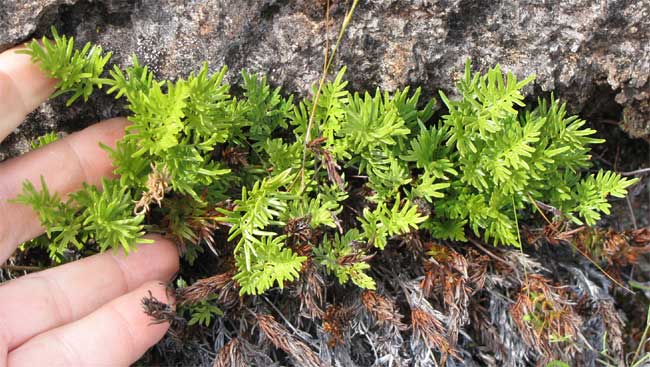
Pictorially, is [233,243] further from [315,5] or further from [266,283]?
[315,5]

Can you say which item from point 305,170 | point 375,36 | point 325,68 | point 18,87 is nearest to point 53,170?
point 18,87

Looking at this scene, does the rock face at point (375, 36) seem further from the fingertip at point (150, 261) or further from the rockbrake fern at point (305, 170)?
the fingertip at point (150, 261)

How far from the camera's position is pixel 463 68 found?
2.87 m

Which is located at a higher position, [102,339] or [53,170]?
[53,170]

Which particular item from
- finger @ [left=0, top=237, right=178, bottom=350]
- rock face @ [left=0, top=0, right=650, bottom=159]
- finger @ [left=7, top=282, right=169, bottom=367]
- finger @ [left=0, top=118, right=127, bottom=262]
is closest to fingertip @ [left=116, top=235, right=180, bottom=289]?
finger @ [left=0, top=237, right=178, bottom=350]

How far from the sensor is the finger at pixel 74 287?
270cm

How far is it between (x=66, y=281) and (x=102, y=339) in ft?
1.02

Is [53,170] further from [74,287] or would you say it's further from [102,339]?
[102,339]

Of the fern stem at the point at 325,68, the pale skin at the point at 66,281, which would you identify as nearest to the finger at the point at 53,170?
the pale skin at the point at 66,281

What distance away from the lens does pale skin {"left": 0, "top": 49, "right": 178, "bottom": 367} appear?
103 inches

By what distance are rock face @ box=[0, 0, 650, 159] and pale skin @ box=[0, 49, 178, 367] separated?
0.22m

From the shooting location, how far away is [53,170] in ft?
9.00

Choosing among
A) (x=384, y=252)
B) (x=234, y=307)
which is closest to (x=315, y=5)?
(x=384, y=252)

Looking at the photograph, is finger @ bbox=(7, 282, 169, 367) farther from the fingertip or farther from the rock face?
the rock face
